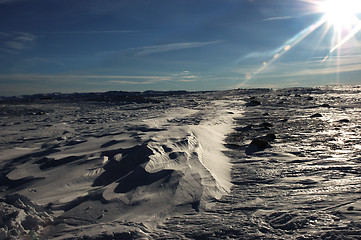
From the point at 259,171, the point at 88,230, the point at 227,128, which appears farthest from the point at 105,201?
the point at 227,128

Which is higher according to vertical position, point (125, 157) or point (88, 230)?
point (125, 157)

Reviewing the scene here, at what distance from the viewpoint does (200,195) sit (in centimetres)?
301

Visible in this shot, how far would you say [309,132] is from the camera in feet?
23.4

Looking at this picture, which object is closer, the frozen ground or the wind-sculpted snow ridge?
the frozen ground

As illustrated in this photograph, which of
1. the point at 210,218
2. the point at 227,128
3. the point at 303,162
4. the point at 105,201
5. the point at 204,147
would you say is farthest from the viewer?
the point at 227,128

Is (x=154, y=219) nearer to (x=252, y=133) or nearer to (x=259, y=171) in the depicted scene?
(x=259, y=171)

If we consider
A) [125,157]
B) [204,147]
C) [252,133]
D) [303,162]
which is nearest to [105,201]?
[125,157]

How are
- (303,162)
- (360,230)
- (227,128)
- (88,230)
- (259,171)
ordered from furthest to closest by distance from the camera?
(227,128), (303,162), (259,171), (88,230), (360,230)

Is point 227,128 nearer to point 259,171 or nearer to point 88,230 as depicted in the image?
point 259,171

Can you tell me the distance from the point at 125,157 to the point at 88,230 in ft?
6.66

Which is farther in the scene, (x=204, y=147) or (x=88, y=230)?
(x=204, y=147)

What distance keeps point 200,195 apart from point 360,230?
1586 millimetres

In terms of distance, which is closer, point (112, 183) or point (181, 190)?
point (181, 190)

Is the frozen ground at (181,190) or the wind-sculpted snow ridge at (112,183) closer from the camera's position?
the frozen ground at (181,190)
